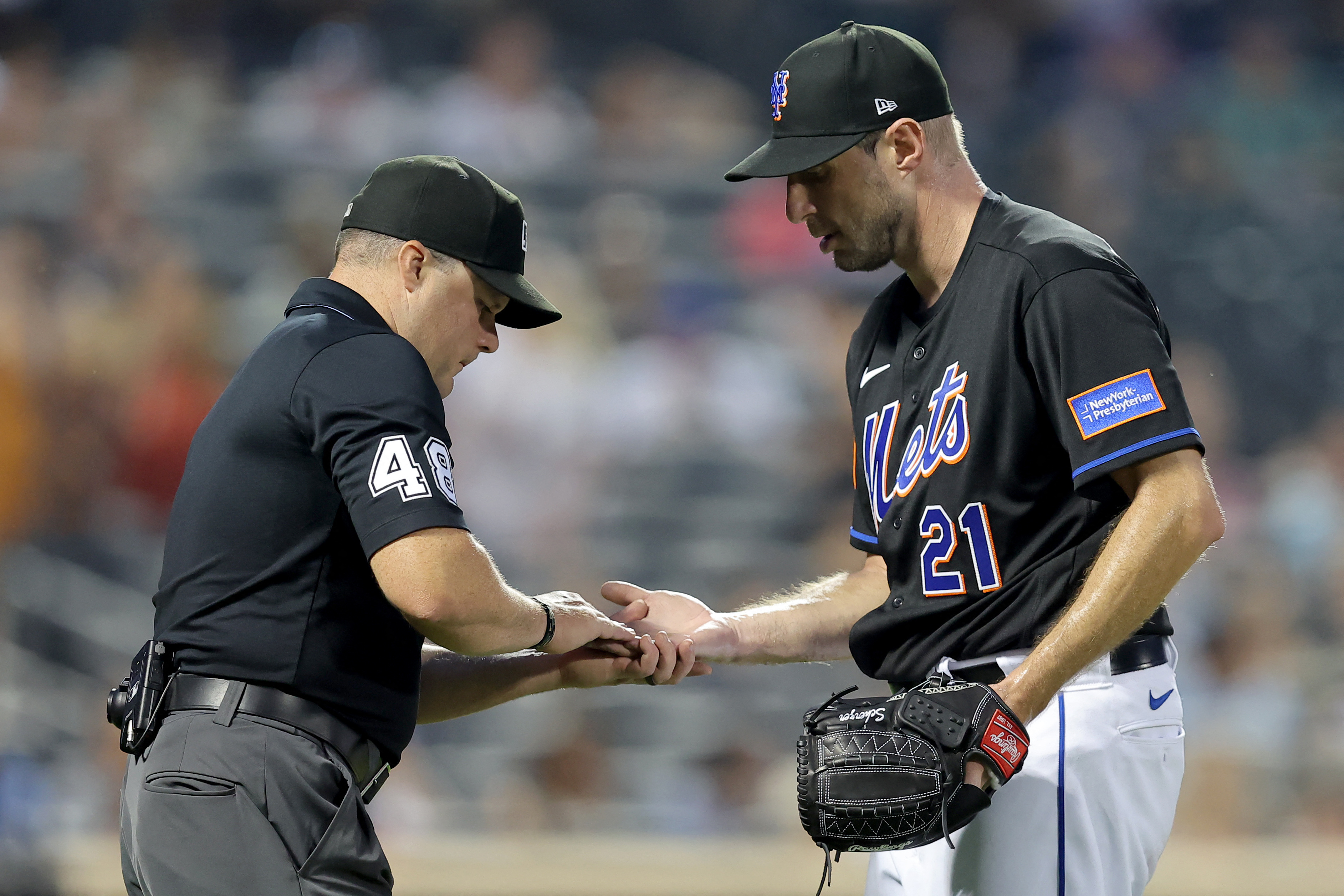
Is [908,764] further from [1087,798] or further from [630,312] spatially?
[630,312]

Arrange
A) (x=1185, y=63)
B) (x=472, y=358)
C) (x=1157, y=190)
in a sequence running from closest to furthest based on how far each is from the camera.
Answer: (x=472, y=358) < (x=1157, y=190) < (x=1185, y=63)

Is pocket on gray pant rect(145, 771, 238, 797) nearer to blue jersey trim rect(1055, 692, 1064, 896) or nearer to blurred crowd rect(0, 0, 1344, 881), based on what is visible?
blue jersey trim rect(1055, 692, 1064, 896)

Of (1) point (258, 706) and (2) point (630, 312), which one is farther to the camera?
(2) point (630, 312)

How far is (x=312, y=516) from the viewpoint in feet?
8.03

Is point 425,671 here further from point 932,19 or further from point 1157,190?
point 932,19

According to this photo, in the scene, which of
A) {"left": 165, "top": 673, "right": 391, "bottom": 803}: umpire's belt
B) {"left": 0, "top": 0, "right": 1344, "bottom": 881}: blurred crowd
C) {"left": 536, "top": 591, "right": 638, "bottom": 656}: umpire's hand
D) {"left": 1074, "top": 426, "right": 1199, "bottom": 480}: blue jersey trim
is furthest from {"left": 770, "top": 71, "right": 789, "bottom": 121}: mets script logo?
{"left": 0, "top": 0, "right": 1344, "bottom": 881}: blurred crowd

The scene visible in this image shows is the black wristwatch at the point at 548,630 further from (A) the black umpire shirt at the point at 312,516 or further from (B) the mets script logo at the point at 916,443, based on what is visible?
(B) the mets script logo at the point at 916,443

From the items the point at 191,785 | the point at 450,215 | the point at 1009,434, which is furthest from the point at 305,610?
the point at 1009,434

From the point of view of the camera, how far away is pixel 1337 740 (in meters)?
6.41

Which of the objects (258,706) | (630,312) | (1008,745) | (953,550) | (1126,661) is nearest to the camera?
(1008,745)

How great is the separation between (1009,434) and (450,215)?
115cm

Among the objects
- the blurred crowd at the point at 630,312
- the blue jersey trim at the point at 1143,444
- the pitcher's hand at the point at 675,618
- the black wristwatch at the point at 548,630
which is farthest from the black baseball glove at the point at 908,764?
the blurred crowd at the point at 630,312

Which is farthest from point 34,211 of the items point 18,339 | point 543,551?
point 543,551

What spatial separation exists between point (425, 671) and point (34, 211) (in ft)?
20.0
